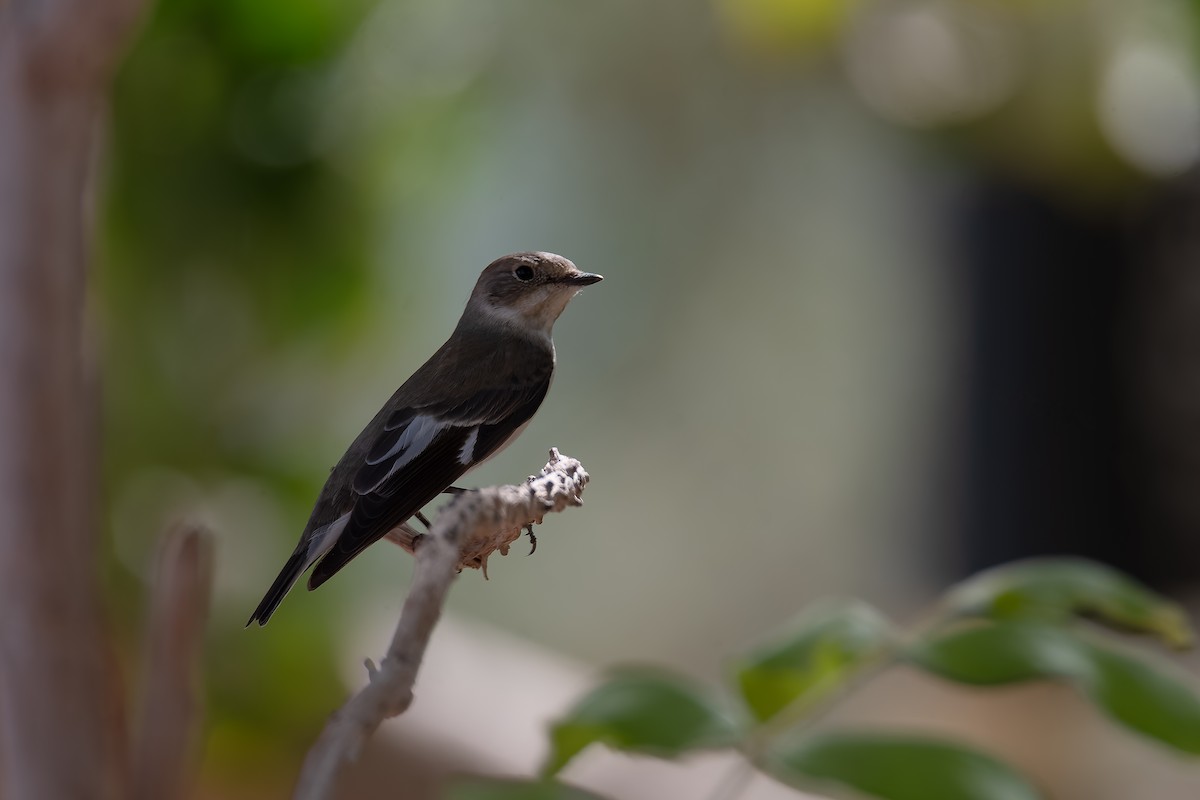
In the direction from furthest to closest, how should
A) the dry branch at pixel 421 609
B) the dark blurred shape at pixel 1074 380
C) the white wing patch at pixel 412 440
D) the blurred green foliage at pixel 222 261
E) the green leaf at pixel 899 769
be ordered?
Answer: the dark blurred shape at pixel 1074 380
the blurred green foliage at pixel 222 261
the green leaf at pixel 899 769
the white wing patch at pixel 412 440
the dry branch at pixel 421 609

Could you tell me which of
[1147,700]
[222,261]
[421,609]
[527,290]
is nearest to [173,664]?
[527,290]

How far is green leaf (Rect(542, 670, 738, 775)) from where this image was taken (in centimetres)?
79

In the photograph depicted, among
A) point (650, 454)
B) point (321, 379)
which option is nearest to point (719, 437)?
point (650, 454)

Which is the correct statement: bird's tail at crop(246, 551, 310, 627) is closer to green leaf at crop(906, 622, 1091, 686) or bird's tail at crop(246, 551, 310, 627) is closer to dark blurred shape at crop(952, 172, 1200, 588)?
green leaf at crop(906, 622, 1091, 686)

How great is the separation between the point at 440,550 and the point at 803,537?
2.85 meters

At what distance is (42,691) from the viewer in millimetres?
894

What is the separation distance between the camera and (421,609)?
15.2 inches

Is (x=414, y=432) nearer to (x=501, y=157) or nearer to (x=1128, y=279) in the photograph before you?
(x=501, y=157)

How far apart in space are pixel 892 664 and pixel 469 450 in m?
0.43

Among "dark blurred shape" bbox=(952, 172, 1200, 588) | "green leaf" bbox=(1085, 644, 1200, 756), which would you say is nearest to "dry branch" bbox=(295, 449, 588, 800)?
"green leaf" bbox=(1085, 644, 1200, 756)

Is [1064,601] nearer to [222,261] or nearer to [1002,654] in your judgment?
[1002,654]

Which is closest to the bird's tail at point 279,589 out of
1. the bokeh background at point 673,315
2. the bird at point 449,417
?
the bird at point 449,417

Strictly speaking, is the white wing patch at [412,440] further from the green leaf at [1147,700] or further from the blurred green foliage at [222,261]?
the blurred green foliage at [222,261]

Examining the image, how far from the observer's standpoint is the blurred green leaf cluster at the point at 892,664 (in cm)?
74
